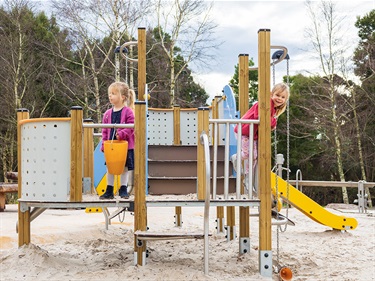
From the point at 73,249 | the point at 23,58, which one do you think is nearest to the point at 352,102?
the point at 23,58

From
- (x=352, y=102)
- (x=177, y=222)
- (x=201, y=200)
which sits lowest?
Result: (x=177, y=222)

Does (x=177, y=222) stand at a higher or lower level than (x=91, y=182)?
lower

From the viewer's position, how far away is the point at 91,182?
7211 millimetres

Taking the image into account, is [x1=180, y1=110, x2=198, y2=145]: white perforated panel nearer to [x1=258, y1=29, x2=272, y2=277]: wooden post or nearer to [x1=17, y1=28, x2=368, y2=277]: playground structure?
[x1=17, y1=28, x2=368, y2=277]: playground structure

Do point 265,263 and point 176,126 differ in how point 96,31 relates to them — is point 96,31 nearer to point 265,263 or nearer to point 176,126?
point 176,126

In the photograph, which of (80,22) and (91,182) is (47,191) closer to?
(91,182)

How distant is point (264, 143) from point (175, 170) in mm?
1867

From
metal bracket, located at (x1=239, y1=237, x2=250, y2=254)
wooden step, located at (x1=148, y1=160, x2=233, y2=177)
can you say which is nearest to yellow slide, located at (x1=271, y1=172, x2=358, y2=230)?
metal bracket, located at (x1=239, y1=237, x2=250, y2=254)

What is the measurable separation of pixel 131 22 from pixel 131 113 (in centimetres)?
1493

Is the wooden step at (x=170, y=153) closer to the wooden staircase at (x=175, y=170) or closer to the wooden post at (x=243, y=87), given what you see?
the wooden staircase at (x=175, y=170)

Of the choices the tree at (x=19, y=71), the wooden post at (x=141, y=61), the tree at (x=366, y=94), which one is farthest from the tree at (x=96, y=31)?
the wooden post at (x=141, y=61)

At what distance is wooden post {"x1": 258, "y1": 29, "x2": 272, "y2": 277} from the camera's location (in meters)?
5.94

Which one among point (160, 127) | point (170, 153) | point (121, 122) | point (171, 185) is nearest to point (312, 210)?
point (170, 153)

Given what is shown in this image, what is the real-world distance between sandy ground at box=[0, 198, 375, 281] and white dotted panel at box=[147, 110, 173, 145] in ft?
5.71
